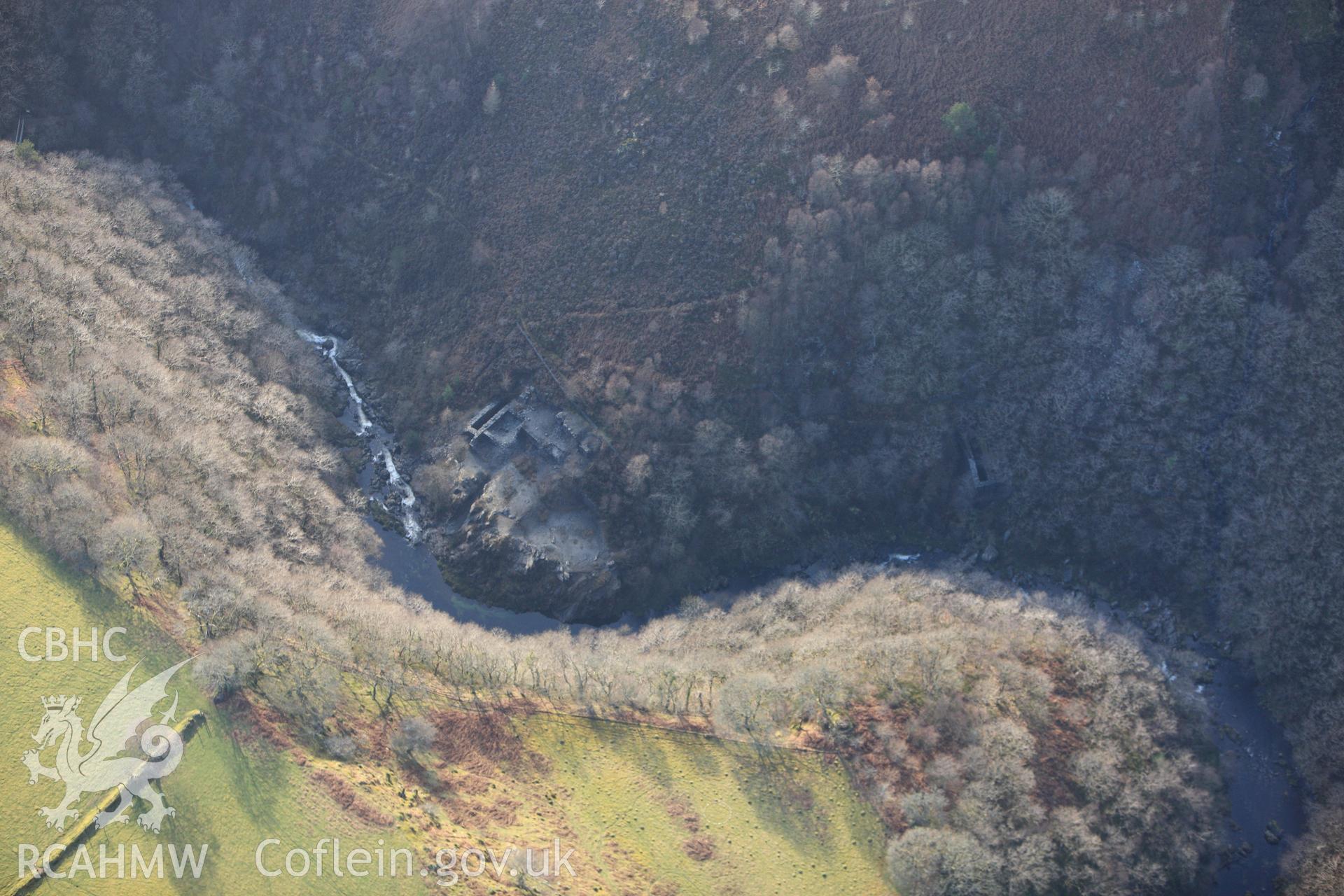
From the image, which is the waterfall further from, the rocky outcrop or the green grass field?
the green grass field

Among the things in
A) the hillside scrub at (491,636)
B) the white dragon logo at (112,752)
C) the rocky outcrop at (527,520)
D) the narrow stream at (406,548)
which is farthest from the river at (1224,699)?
the white dragon logo at (112,752)

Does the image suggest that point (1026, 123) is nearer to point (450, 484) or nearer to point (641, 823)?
point (450, 484)

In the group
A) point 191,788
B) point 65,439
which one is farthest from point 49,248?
point 191,788

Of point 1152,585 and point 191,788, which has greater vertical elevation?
point 1152,585

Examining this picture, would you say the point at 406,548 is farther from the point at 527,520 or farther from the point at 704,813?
the point at 704,813

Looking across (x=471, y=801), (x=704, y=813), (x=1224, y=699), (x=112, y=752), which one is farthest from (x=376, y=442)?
(x=1224, y=699)

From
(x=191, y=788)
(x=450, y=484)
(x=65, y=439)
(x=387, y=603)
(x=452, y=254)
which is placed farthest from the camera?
(x=452, y=254)

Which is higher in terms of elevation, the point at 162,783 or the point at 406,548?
the point at 406,548
